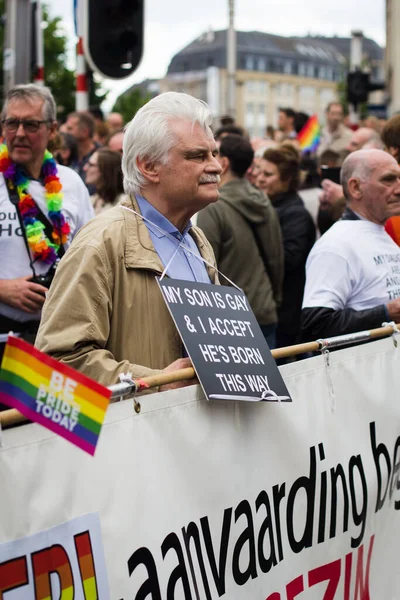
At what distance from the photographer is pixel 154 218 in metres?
3.35

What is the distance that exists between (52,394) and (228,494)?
Result: 98 cm

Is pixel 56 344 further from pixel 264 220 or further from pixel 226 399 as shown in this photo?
pixel 264 220

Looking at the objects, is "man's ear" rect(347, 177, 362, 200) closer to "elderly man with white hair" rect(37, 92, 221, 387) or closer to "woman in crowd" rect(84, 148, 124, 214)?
"elderly man with white hair" rect(37, 92, 221, 387)

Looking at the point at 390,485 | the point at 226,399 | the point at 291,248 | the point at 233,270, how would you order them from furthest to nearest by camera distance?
the point at 291,248
the point at 233,270
the point at 390,485
the point at 226,399

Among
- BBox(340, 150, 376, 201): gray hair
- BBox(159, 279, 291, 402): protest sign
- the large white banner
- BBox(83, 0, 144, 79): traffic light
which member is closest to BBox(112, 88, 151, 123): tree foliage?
BBox(83, 0, 144, 79): traffic light

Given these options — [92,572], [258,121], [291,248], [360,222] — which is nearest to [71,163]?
[291,248]

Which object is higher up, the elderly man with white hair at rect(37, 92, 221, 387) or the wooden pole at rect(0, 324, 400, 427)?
the elderly man with white hair at rect(37, 92, 221, 387)

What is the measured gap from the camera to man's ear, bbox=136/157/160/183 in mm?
3338

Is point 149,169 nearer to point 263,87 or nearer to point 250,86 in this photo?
point 250,86

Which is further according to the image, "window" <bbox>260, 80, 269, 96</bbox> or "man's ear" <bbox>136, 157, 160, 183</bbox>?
"window" <bbox>260, 80, 269, 96</bbox>

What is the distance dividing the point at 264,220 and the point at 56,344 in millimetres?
3745

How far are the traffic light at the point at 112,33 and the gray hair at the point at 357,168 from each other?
141 inches

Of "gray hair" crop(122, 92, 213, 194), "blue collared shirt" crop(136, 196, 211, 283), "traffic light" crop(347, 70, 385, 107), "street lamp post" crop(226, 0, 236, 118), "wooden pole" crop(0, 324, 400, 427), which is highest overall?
"street lamp post" crop(226, 0, 236, 118)

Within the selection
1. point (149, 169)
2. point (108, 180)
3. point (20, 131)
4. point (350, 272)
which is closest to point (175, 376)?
point (149, 169)
